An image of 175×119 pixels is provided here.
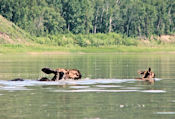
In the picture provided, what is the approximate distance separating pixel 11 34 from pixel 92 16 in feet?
115

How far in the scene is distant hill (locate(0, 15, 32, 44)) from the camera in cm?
11762

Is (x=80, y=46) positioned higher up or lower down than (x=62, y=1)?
lower down

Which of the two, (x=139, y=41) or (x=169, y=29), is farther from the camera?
(x=169, y=29)

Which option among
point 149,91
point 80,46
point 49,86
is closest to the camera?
point 149,91

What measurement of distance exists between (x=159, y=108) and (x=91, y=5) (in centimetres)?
13815

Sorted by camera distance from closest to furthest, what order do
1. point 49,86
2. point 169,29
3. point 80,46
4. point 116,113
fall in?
point 116,113 < point 49,86 < point 80,46 < point 169,29

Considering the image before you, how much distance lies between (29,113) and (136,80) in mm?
16348

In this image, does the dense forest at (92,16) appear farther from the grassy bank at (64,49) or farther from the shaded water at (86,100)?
the shaded water at (86,100)

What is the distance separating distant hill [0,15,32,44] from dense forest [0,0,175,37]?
Result: 23.3 ft

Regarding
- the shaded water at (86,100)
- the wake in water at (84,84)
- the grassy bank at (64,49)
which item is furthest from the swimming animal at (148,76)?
the grassy bank at (64,49)

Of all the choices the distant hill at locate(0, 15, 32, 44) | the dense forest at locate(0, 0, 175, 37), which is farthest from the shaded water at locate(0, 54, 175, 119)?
the dense forest at locate(0, 0, 175, 37)

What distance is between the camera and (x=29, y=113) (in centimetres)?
2092

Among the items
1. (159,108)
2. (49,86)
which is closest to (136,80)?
(49,86)

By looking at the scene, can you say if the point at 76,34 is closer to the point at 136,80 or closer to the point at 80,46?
the point at 80,46
